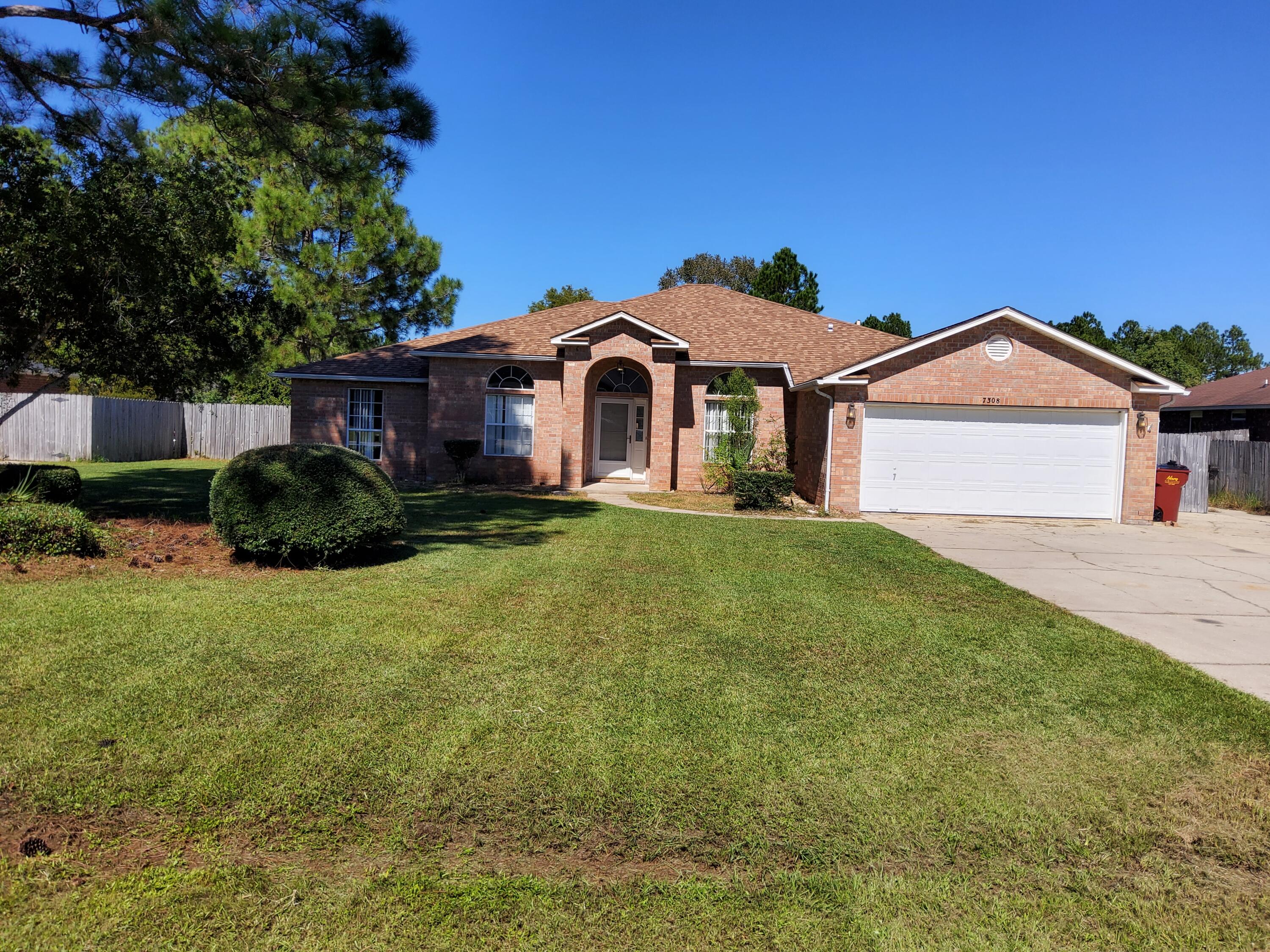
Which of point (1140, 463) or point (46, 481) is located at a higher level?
point (1140, 463)

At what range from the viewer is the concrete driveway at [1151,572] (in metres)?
6.57

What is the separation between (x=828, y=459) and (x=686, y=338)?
19.5 feet

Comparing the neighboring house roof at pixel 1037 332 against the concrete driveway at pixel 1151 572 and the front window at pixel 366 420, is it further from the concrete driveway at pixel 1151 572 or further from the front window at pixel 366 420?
the front window at pixel 366 420

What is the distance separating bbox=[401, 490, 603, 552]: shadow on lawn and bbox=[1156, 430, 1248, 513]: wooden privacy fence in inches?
564

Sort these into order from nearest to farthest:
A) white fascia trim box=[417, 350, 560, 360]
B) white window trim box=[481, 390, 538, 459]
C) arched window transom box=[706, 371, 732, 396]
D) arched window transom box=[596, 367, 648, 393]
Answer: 1. white fascia trim box=[417, 350, 560, 360]
2. arched window transom box=[706, 371, 732, 396]
3. white window trim box=[481, 390, 538, 459]
4. arched window transom box=[596, 367, 648, 393]

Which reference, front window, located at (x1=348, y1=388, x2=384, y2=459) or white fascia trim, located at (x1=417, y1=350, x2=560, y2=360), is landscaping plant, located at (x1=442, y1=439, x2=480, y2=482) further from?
front window, located at (x1=348, y1=388, x2=384, y2=459)

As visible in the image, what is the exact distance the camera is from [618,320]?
703 inches

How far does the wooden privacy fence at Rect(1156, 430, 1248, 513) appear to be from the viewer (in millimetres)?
18031

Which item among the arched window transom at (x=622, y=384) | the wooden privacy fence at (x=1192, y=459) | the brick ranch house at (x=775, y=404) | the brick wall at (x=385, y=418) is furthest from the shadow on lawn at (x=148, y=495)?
the wooden privacy fence at (x=1192, y=459)

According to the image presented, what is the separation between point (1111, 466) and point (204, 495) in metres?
18.0

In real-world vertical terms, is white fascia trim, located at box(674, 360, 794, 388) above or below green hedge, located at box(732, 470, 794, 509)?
above

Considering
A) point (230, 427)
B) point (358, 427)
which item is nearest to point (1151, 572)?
point (358, 427)

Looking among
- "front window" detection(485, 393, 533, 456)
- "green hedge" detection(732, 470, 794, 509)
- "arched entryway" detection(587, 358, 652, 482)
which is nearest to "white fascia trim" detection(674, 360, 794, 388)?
"arched entryway" detection(587, 358, 652, 482)

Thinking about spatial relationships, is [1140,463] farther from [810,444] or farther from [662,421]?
[662,421]
